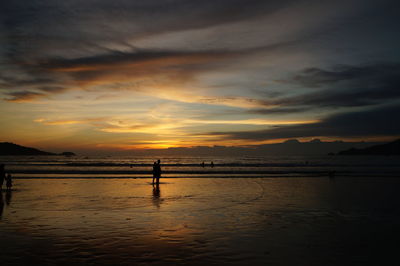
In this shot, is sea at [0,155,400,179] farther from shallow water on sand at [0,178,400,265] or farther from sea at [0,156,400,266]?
shallow water on sand at [0,178,400,265]

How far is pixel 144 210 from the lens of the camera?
1540cm

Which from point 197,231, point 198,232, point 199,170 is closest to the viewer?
point 198,232

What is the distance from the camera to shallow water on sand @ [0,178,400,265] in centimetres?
857

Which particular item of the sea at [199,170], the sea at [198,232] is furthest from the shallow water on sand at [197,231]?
the sea at [199,170]

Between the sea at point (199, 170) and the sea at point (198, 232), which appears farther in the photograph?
the sea at point (199, 170)

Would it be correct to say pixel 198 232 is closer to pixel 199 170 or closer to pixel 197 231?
pixel 197 231

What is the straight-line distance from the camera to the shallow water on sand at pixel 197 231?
8570mm

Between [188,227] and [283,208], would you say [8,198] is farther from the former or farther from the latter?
[283,208]

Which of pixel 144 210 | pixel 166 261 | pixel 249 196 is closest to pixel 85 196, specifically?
pixel 144 210

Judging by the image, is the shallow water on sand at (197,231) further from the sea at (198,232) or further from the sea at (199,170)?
the sea at (199,170)

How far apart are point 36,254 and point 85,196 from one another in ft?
39.7

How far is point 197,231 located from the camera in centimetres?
1134

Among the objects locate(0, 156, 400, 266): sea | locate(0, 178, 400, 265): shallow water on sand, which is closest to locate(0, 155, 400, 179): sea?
locate(0, 156, 400, 266): sea

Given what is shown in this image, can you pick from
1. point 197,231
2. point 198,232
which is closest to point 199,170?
point 197,231
